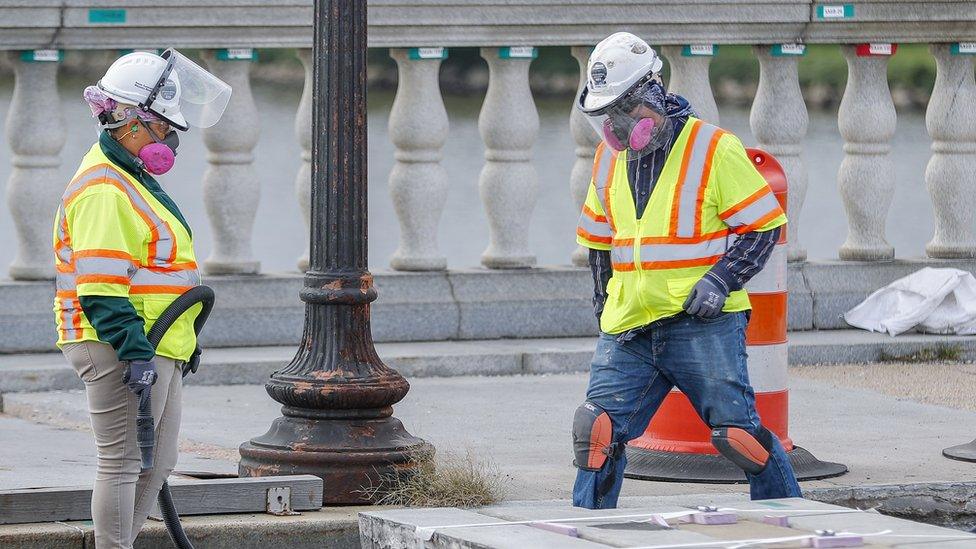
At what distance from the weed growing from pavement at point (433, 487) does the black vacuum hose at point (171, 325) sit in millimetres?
760

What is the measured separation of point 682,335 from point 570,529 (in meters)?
1.03

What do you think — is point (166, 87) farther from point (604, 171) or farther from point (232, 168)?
point (232, 168)

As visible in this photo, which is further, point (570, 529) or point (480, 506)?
point (480, 506)

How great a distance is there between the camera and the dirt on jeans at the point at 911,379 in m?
9.12

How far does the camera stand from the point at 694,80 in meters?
9.80

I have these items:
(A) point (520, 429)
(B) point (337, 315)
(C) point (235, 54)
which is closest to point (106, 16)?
(C) point (235, 54)

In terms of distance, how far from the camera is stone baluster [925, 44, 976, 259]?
33.6ft

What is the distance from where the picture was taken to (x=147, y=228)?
18.4 feet

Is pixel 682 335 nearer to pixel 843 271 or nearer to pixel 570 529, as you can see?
pixel 570 529

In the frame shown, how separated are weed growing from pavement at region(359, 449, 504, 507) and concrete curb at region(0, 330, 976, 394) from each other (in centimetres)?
254

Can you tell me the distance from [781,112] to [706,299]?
4.14 metres

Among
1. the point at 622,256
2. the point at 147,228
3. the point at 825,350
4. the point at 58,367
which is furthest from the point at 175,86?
the point at 825,350

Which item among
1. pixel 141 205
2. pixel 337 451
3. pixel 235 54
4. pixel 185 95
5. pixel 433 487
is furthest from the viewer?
pixel 235 54

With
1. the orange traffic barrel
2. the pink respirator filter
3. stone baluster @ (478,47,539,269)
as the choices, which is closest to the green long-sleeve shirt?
the pink respirator filter
